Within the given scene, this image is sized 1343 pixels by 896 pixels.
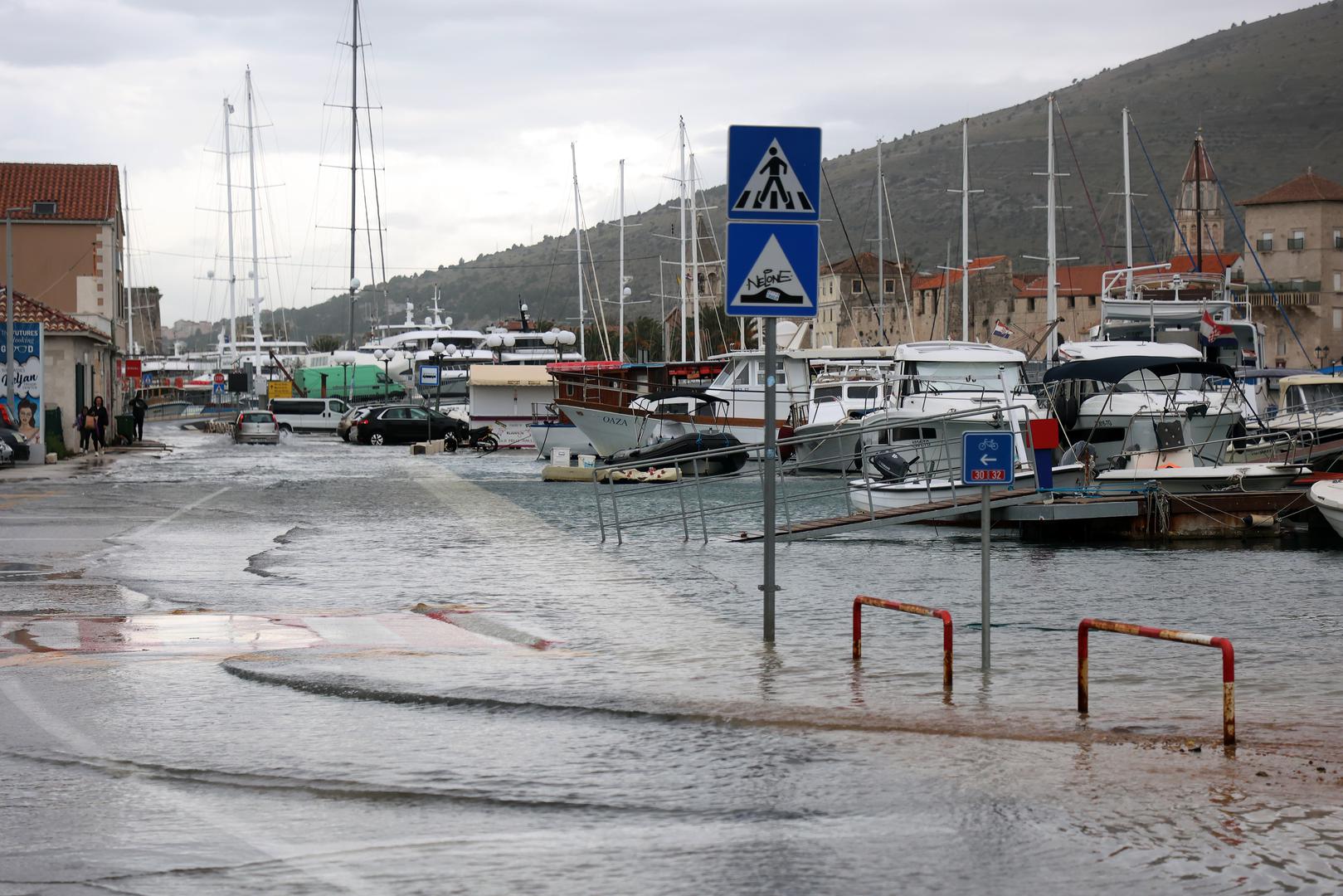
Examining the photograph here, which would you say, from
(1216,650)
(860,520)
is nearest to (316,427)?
(860,520)

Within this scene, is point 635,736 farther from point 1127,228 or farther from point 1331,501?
point 1127,228

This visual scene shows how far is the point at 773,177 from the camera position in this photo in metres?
10.8

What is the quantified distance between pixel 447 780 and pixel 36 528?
16.4m

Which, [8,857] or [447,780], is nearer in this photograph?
Result: [8,857]

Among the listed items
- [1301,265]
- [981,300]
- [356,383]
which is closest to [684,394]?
[356,383]

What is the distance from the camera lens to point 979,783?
23.4 ft

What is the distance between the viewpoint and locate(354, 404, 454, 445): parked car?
62.1m

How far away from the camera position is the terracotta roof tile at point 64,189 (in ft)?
203

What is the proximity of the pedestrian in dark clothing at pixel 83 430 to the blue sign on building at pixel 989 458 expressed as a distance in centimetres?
4456

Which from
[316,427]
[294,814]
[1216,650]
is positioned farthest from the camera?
[316,427]

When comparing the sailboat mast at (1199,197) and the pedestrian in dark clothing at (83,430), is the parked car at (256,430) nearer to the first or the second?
the pedestrian in dark clothing at (83,430)

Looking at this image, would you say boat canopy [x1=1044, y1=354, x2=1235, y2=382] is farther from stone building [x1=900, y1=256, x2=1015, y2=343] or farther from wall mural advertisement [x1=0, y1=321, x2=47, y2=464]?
stone building [x1=900, y1=256, x2=1015, y2=343]

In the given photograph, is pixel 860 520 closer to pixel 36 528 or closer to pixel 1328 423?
pixel 36 528

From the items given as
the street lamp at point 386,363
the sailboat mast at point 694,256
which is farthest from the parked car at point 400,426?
the street lamp at point 386,363
